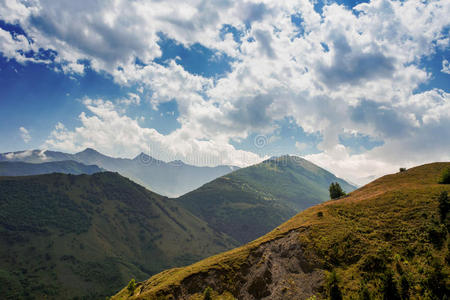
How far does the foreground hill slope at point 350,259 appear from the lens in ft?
146

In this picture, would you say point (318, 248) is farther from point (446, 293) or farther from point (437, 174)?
point (437, 174)

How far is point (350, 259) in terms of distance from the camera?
54.3m

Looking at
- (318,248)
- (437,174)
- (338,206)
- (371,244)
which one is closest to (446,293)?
(371,244)

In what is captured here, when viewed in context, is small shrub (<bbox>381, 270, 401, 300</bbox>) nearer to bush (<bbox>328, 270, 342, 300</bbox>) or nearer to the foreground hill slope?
the foreground hill slope

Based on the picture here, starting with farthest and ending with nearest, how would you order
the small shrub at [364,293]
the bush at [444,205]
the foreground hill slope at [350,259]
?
the bush at [444,205], the foreground hill slope at [350,259], the small shrub at [364,293]

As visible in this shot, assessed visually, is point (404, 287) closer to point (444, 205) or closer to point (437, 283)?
point (437, 283)

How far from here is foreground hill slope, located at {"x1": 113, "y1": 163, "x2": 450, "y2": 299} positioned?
1747 inches

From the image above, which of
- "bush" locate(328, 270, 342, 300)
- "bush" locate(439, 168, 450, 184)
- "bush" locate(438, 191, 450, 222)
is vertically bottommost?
"bush" locate(328, 270, 342, 300)

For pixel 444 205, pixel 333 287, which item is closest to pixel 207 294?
pixel 333 287

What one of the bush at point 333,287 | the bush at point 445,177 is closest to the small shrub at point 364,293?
the bush at point 333,287

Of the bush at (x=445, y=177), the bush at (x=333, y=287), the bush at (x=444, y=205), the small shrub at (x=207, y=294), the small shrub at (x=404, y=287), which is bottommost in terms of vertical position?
the small shrub at (x=207, y=294)

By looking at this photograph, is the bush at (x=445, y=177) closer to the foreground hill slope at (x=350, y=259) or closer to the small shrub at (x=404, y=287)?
the foreground hill slope at (x=350, y=259)

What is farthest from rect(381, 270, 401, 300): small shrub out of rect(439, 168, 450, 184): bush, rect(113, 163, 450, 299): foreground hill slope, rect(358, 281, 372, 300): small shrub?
rect(439, 168, 450, 184): bush

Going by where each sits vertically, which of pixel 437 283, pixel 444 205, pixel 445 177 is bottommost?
pixel 437 283
